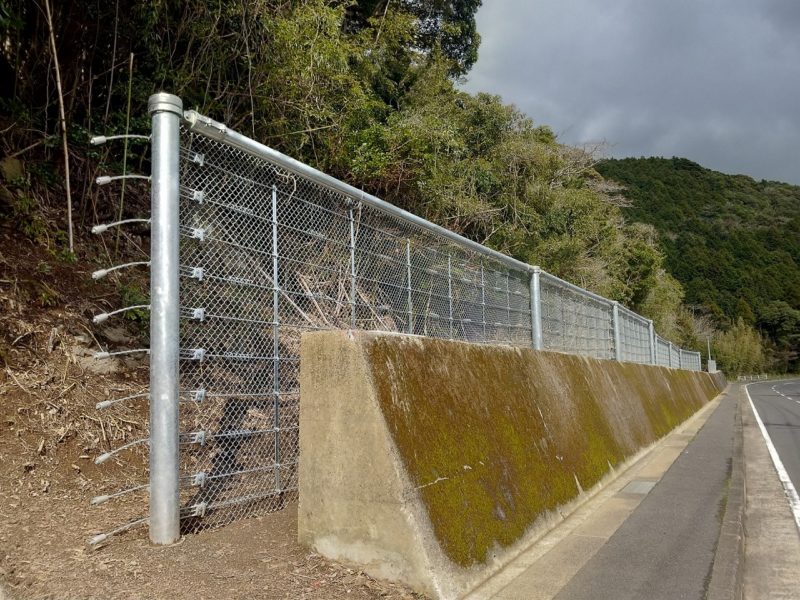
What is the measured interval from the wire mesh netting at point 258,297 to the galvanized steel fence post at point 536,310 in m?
2.40

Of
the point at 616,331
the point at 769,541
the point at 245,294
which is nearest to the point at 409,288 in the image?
the point at 245,294

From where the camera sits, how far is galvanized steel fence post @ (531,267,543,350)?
277 inches

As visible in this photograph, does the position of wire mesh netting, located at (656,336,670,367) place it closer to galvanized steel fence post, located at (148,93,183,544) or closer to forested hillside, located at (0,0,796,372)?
forested hillside, located at (0,0,796,372)

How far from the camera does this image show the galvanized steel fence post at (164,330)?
3062 millimetres

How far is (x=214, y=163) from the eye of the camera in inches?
139

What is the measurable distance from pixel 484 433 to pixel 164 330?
207cm

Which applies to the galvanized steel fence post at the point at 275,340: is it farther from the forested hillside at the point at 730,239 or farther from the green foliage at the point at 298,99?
the forested hillside at the point at 730,239

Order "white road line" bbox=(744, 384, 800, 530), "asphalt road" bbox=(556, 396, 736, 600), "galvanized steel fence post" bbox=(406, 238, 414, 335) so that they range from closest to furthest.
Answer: "asphalt road" bbox=(556, 396, 736, 600), "galvanized steel fence post" bbox=(406, 238, 414, 335), "white road line" bbox=(744, 384, 800, 530)

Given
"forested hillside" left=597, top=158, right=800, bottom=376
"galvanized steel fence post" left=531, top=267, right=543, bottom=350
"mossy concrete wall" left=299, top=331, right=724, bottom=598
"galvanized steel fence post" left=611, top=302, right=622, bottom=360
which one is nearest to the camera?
"mossy concrete wall" left=299, top=331, right=724, bottom=598

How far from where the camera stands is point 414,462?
311 centimetres

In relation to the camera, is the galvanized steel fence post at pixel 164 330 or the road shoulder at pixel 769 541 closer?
the galvanized steel fence post at pixel 164 330

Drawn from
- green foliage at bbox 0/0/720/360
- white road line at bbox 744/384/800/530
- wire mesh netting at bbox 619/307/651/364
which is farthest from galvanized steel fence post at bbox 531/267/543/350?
wire mesh netting at bbox 619/307/651/364

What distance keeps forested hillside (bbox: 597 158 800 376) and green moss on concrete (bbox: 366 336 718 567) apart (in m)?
88.6

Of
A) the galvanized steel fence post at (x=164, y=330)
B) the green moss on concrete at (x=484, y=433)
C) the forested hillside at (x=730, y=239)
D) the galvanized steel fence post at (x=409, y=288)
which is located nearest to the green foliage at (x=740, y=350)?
the forested hillside at (x=730, y=239)
